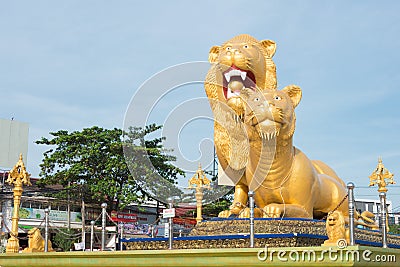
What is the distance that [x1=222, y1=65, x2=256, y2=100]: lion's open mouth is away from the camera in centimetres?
842

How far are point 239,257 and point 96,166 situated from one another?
20686mm

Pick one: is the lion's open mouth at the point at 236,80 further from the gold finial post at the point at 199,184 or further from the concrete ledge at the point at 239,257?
the gold finial post at the point at 199,184

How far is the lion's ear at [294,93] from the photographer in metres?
8.27

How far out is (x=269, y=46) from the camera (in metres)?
9.02

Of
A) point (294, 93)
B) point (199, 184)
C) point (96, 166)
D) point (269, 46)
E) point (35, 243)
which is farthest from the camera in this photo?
point (96, 166)

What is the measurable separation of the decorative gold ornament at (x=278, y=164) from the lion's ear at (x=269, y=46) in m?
0.97

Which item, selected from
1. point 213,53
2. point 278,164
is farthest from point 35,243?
point 213,53

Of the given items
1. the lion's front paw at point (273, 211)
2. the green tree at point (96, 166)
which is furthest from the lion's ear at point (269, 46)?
the green tree at point (96, 166)

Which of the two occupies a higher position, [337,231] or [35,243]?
[337,231]

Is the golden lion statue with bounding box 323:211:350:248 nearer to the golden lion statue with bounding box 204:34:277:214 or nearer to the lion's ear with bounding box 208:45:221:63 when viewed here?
the golden lion statue with bounding box 204:34:277:214

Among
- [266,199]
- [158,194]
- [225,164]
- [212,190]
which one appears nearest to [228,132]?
[225,164]

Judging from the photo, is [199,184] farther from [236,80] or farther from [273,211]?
[273,211]

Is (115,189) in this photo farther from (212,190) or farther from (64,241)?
(212,190)

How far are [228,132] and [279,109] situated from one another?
1.52 m
